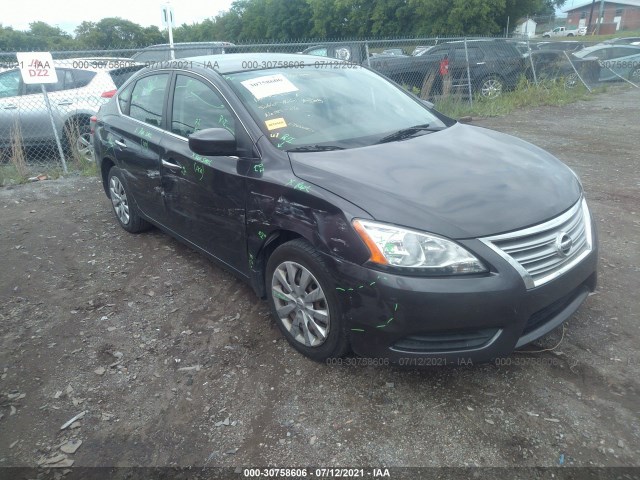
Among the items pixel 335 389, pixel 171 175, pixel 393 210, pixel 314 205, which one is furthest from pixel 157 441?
pixel 171 175

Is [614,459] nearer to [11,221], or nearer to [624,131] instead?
[11,221]

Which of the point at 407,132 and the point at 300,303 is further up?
the point at 407,132

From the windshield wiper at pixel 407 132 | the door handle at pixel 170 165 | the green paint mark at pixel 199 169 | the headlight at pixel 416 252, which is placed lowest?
the headlight at pixel 416 252

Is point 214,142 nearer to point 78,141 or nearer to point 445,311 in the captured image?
point 445,311

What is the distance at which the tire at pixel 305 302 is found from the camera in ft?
9.04

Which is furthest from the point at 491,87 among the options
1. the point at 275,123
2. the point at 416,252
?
the point at 416,252

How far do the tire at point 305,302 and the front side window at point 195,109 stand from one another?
1.01 meters

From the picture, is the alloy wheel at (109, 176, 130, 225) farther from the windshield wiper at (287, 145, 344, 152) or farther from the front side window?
the windshield wiper at (287, 145, 344, 152)

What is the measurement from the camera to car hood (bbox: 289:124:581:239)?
101 inches

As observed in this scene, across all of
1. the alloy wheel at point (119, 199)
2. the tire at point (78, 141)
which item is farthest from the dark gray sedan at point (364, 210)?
the tire at point (78, 141)

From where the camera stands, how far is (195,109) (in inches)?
151

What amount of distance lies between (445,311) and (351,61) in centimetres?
291

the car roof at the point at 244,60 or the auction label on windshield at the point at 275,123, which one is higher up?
the car roof at the point at 244,60

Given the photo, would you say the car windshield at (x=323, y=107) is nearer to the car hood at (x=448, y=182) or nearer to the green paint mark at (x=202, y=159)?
the car hood at (x=448, y=182)
